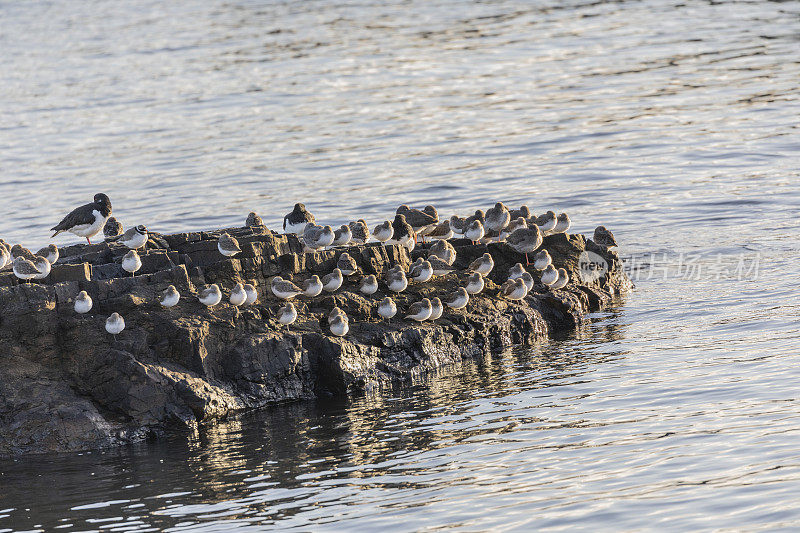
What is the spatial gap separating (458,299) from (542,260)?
8.42ft

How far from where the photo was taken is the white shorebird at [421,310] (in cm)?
1958

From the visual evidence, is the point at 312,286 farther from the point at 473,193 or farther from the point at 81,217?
the point at 473,193

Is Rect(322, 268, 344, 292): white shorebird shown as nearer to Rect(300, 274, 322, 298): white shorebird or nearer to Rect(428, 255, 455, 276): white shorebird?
Rect(300, 274, 322, 298): white shorebird

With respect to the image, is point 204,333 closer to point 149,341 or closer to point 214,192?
point 149,341

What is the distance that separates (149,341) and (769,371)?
9.73m

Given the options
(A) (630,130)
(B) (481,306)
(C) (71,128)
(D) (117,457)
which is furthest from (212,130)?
(D) (117,457)

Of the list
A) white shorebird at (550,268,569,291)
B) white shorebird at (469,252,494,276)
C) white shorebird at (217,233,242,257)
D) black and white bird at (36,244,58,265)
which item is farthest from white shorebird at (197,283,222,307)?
white shorebird at (550,268,569,291)

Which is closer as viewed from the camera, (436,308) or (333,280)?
(333,280)

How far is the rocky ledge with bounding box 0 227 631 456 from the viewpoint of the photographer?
16.7m

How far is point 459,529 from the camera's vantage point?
40.9 feet

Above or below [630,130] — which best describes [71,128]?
above

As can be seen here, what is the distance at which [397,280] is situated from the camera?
65.6ft

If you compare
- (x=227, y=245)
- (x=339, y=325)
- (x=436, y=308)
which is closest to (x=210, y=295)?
(x=227, y=245)

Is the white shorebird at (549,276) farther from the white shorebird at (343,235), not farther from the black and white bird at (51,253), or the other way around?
the black and white bird at (51,253)
